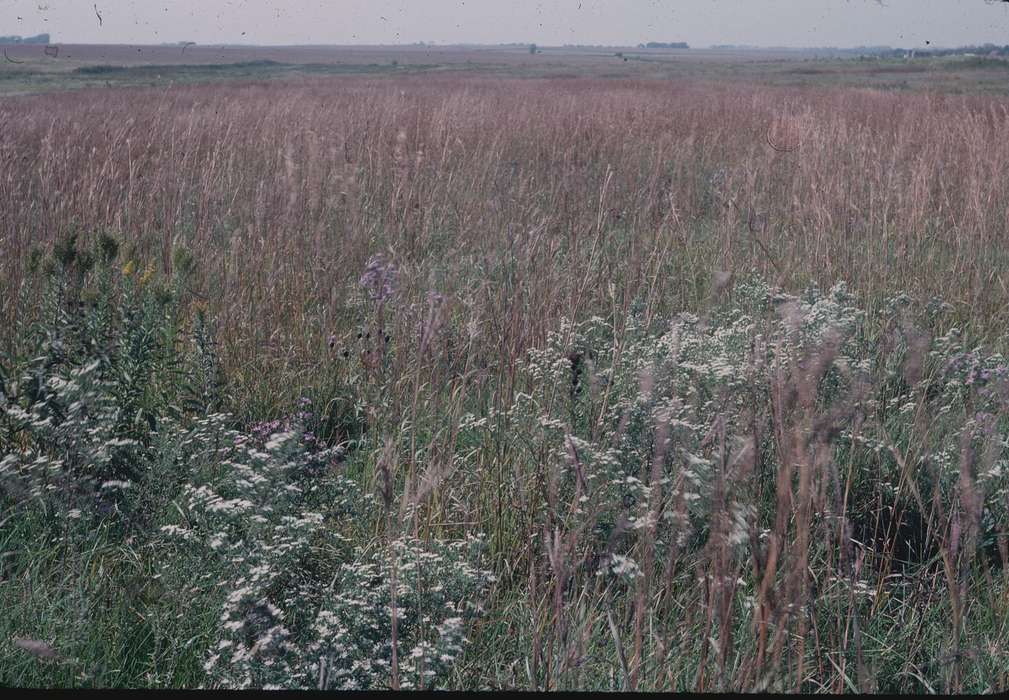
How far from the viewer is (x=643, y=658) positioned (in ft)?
5.46

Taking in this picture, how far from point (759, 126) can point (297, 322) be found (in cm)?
757

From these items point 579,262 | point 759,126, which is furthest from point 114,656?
point 759,126

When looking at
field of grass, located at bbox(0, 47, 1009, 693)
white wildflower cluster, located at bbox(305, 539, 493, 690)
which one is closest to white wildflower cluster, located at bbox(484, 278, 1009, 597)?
field of grass, located at bbox(0, 47, 1009, 693)

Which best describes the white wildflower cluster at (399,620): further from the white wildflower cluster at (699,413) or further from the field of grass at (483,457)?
the white wildflower cluster at (699,413)

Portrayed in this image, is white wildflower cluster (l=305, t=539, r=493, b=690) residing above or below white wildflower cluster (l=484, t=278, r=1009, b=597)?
below

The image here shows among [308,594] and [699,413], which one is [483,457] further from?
[308,594]

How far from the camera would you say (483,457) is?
7.64ft

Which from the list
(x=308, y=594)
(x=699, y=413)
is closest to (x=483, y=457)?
Answer: (x=699, y=413)

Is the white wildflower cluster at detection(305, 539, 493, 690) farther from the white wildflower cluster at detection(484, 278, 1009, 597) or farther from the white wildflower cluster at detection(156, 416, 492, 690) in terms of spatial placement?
the white wildflower cluster at detection(484, 278, 1009, 597)

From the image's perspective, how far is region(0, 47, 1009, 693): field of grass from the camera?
61.9 inches

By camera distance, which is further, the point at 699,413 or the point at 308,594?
the point at 699,413

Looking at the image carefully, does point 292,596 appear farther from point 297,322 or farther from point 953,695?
point 297,322

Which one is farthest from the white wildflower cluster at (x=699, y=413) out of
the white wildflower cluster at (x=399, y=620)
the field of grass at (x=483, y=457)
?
the white wildflower cluster at (x=399, y=620)

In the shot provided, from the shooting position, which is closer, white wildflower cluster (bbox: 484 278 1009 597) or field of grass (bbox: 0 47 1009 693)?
field of grass (bbox: 0 47 1009 693)
